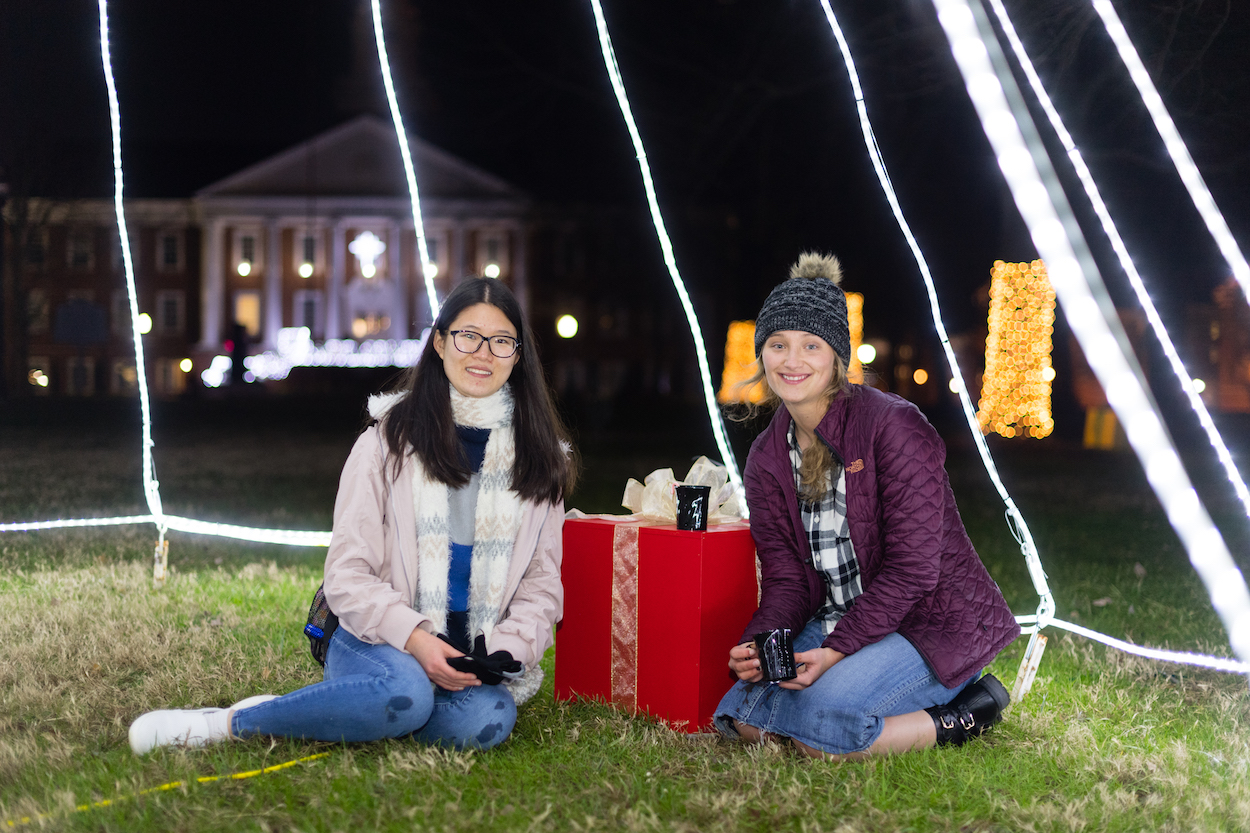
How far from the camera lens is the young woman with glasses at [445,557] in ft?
8.95

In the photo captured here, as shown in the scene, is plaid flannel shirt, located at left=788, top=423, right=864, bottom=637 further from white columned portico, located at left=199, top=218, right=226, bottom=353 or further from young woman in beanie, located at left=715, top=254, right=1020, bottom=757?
white columned portico, located at left=199, top=218, right=226, bottom=353

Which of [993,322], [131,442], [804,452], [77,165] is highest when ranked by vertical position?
[77,165]

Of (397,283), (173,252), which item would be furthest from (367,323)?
(173,252)

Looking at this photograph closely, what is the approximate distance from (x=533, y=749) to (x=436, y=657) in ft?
1.37

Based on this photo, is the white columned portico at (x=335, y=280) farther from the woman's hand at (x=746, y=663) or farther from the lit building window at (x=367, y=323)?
the woman's hand at (x=746, y=663)

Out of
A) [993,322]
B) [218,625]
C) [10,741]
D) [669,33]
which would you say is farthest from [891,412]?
[993,322]

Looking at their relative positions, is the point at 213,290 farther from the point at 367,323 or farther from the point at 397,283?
the point at 397,283

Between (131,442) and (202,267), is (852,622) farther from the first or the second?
(202,267)

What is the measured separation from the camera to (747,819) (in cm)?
244

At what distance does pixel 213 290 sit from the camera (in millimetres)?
44000

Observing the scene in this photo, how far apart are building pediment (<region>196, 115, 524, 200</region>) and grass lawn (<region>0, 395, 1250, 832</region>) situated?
3600 cm

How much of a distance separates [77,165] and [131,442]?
7619mm

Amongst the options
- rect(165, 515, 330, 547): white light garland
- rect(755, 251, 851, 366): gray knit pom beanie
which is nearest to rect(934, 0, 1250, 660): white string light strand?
rect(755, 251, 851, 366): gray knit pom beanie

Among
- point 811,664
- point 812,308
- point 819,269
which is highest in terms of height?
point 819,269
